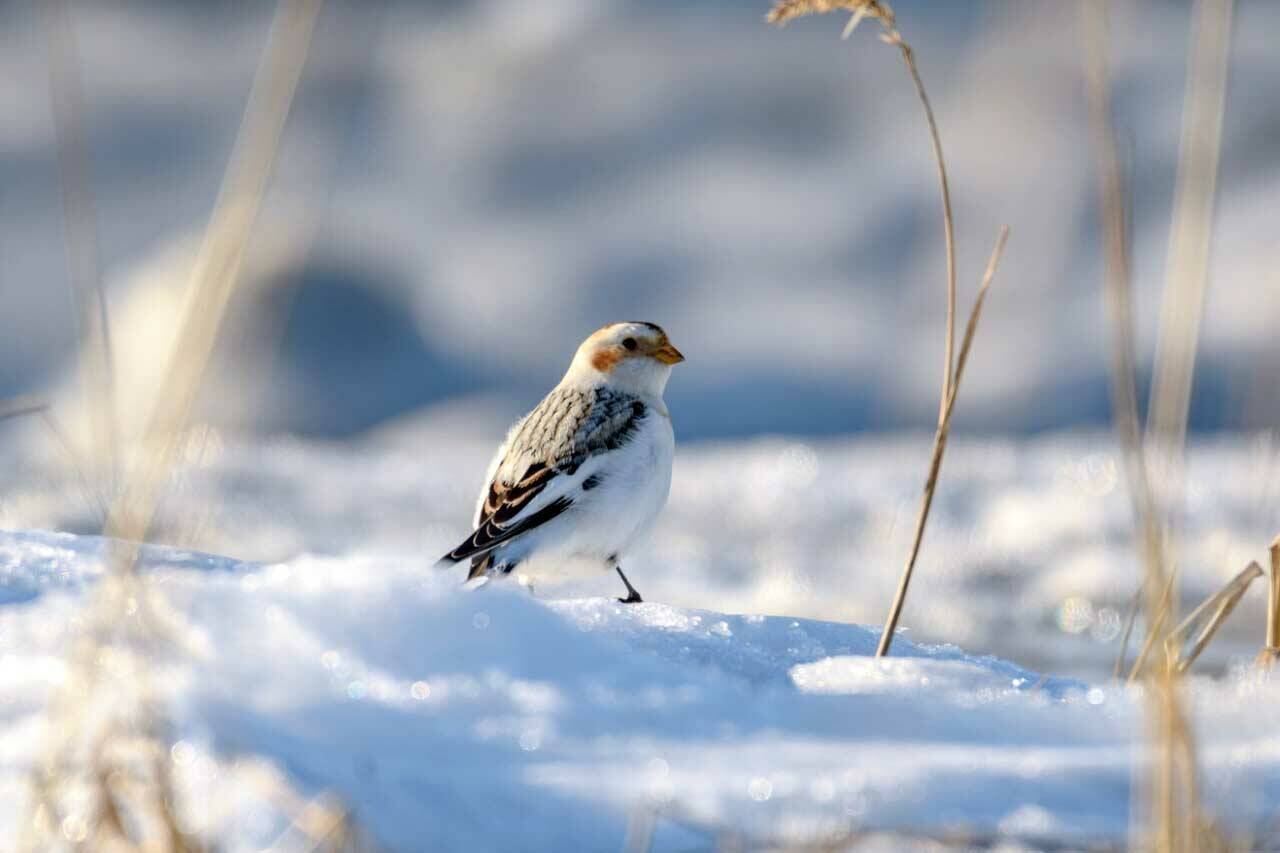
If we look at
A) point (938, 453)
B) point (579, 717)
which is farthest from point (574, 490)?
point (579, 717)

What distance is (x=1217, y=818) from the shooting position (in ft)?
3.95

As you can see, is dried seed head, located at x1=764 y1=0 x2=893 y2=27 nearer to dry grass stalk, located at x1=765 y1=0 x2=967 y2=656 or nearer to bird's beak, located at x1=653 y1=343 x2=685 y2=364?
dry grass stalk, located at x1=765 y1=0 x2=967 y2=656

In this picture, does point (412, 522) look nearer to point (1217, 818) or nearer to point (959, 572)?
point (959, 572)

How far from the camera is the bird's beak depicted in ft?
11.4

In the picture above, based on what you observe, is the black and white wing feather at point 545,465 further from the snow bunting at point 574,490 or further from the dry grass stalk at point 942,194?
the dry grass stalk at point 942,194

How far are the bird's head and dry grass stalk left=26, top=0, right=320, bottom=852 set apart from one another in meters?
1.94

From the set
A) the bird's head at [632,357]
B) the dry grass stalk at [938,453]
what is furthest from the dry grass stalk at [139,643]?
the bird's head at [632,357]

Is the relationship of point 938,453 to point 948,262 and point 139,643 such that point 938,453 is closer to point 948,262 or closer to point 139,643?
point 948,262

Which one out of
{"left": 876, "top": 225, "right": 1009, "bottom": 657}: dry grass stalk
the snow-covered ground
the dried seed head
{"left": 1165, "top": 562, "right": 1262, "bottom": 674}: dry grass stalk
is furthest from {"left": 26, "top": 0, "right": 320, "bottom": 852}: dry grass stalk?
{"left": 1165, "top": 562, "right": 1262, "bottom": 674}: dry grass stalk

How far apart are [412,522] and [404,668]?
6.08 m

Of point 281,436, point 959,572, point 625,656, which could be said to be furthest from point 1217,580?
point 281,436

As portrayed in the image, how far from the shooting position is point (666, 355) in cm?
349

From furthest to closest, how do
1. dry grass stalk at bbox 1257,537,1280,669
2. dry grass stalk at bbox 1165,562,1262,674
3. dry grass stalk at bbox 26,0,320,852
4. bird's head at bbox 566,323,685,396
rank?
bird's head at bbox 566,323,685,396, dry grass stalk at bbox 1257,537,1280,669, dry grass stalk at bbox 1165,562,1262,674, dry grass stalk at bbox 26,0,320,852

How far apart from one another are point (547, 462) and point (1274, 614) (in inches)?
59.3
